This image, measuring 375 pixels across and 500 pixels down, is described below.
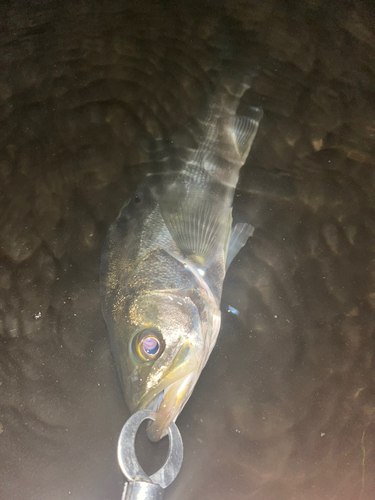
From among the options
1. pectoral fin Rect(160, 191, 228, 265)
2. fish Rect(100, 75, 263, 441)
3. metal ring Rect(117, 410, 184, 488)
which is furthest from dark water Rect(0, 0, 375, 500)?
metal ring Rect(117, 410, 184, 488)

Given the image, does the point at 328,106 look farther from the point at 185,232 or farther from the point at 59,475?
the point at 59,475

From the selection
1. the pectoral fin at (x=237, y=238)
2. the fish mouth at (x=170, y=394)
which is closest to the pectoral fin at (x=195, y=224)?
the pectoral fin at (x=237, y=238)

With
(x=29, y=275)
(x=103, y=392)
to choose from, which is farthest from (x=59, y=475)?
A: (x=29, y=275)

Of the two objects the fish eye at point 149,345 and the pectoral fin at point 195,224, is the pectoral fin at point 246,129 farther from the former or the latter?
the fish eye at point 149,345

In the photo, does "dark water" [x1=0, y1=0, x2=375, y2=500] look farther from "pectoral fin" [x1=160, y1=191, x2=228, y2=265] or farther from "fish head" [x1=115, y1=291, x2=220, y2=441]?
"fish head" [x1=115, y1=291, x2=220, y2=441]

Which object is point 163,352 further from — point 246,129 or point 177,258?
point 246,129

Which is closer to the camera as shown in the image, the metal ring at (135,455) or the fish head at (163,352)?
the metal ring at (135,455)

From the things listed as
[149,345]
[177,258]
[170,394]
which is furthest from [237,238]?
[170,394]
